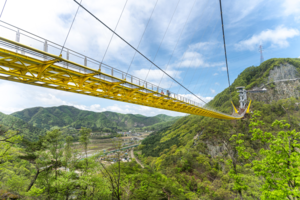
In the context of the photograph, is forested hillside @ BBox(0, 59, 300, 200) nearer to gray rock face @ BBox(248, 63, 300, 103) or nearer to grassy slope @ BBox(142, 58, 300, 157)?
grassy slope @ BBox(142, 58, 300, 157)

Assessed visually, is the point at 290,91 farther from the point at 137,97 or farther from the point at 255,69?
the point at 137,97

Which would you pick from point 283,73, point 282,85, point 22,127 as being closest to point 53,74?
point 22,127

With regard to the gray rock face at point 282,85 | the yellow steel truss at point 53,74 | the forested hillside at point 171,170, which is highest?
the gray rock face at point 282,85

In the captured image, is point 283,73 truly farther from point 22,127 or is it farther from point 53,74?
point 22,127

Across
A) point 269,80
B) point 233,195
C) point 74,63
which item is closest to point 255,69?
point 269,80

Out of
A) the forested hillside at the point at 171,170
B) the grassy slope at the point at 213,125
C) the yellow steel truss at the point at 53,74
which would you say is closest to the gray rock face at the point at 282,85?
the grassy slope at the point at 213,125

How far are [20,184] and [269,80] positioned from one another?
7334cm

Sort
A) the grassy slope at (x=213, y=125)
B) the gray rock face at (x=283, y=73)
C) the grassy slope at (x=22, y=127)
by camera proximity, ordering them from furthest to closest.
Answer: the gray rock face at (x=283, y=73), the grassy slope at (x=213, y=125), the grassy slope at (x=22, y=127)

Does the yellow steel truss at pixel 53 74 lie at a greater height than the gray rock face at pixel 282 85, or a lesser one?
lesser

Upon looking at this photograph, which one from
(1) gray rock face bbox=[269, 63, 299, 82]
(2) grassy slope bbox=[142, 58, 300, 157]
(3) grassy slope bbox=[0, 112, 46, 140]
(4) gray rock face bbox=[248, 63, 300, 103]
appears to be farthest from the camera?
(1) gray rock face bbox=[269, 63, 299, 82]

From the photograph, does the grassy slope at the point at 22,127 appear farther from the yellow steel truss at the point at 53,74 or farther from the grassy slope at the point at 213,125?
the grassy slope at the point at 213,125

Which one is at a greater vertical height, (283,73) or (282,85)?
(283,73)

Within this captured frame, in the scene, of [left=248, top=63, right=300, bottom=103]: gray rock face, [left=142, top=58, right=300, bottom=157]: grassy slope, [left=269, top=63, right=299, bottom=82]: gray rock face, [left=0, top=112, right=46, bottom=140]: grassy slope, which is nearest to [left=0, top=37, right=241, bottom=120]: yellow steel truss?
[left=0, top=112, right=46, bottom=140]: grassy slope

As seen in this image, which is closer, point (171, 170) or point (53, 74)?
point (53, 74)
